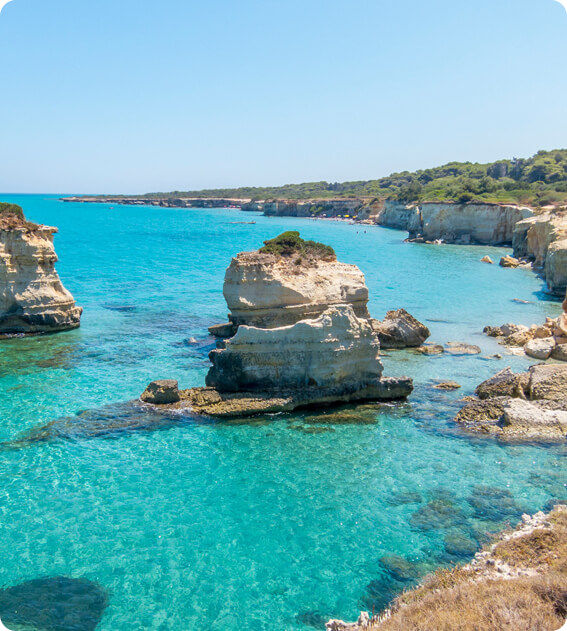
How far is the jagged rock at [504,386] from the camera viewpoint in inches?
775

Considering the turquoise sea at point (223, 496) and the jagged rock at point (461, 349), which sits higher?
the turquoise sea at point (223, 496)

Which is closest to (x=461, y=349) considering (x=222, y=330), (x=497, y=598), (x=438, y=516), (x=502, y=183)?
(x=222, y=330)

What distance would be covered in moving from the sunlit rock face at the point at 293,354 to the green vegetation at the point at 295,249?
213 inches

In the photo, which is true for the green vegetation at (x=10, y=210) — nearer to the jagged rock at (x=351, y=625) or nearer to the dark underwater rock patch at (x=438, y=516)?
the dark underwater rock patch at (x=438, y=516)

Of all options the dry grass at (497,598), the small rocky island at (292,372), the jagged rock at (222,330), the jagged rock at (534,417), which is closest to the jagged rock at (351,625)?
the dry grass at (497,598)

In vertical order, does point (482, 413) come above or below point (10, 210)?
below

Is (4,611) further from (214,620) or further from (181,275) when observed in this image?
(181,275)

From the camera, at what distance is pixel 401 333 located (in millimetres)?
27344

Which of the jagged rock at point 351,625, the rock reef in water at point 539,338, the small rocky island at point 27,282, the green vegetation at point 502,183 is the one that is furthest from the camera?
the green vegetation at point 502,183

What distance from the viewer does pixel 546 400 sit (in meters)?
18.5

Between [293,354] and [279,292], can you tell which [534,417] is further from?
[279,292]

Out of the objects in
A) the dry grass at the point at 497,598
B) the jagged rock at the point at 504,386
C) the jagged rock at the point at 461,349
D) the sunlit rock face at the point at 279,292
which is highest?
the sunlit rock face at the point at 279,292

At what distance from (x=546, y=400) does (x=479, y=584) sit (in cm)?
1149

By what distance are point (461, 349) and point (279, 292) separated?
1079cm
